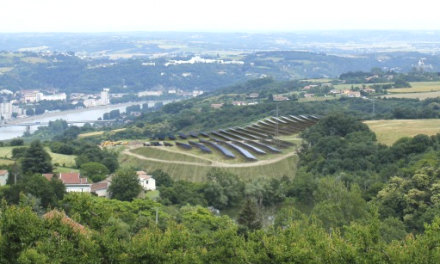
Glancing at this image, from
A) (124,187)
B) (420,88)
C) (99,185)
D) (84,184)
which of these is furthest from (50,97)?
(124,187)

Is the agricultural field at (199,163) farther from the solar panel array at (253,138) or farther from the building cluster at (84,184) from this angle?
the building cluster at (84,184)

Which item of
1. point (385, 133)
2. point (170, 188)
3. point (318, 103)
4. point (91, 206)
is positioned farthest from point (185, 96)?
point (91, 206)

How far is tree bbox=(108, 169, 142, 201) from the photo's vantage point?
1631 inches

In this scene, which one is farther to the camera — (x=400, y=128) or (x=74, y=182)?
(x=400, y=128)

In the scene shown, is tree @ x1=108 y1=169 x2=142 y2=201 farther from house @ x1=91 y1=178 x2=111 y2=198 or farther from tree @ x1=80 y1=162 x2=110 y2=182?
tree @ x1=80 y1=162 x2=110 y2=182

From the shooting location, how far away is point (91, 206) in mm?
23250

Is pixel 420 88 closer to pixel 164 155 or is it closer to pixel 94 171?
pixel 164 155

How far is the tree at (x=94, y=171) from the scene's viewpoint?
46.4 metres

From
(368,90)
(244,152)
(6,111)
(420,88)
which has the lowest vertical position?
(6,111)

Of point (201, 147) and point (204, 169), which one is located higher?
point (201, 147)

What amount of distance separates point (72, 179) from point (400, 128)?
28.7 metres

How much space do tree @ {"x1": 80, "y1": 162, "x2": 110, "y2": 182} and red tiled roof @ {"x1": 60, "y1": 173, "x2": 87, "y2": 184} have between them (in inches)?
86.2

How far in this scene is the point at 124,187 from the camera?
137 ft

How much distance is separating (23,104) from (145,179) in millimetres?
129178
